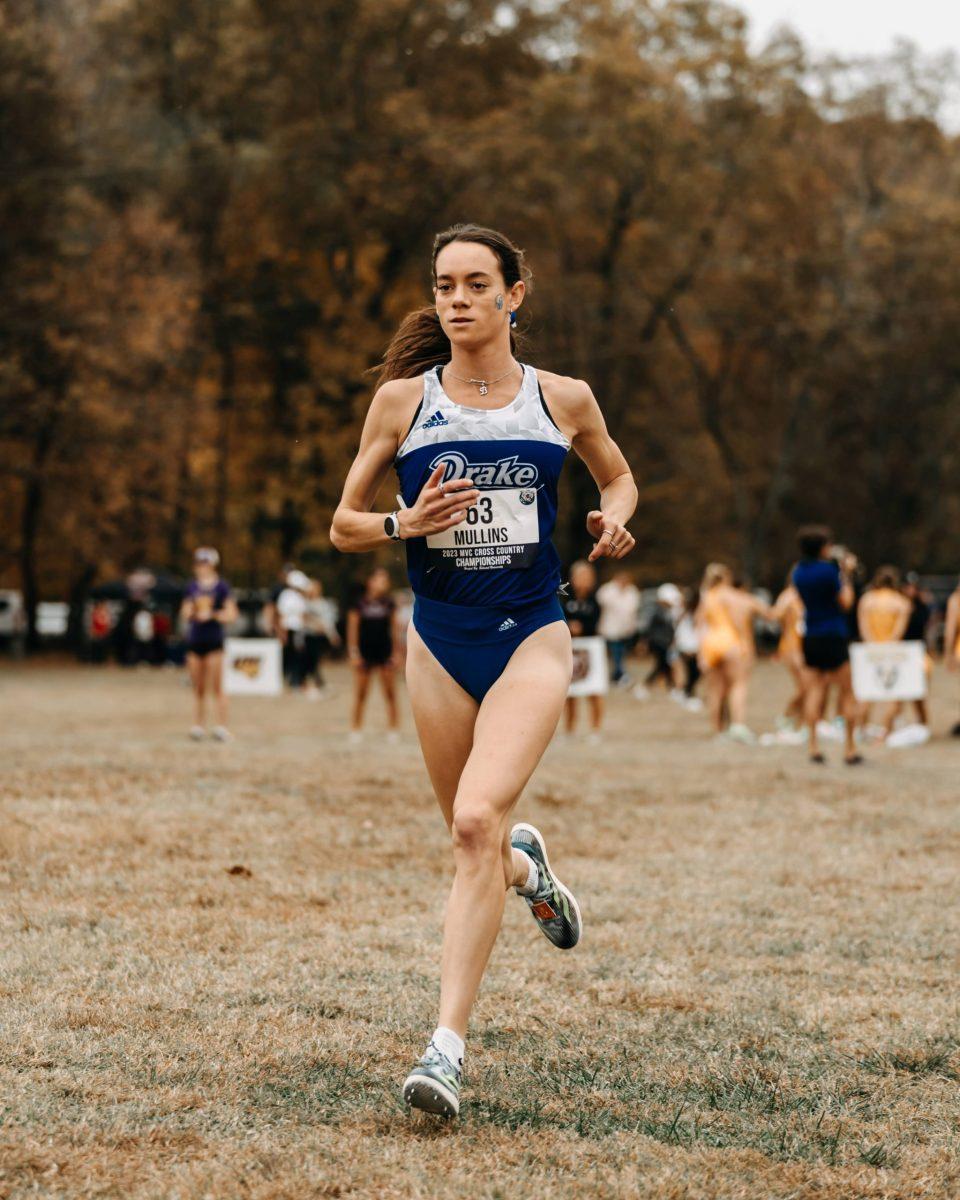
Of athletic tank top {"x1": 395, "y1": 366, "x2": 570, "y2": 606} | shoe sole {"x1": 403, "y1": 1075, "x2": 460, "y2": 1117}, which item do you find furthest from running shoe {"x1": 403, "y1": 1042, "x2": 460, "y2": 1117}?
athletic tank top {"x1": 395, "y1": 366, "x2": 570, "y2": 606}

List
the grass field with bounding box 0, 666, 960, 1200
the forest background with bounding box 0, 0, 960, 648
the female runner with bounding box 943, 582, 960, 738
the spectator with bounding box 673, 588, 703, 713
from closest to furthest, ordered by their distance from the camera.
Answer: the grass field with bounding box 0, 666, 960, 1200 < the female runner with bounding box 943, 582, 960, 738 < the spectator with bounding box 673, 588, 703, 713 < the forest background with bounding box 0, 0, 960, 648

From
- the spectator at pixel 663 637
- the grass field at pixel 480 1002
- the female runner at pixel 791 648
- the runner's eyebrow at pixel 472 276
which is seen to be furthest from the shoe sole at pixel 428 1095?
the spectator at pixel 663 637

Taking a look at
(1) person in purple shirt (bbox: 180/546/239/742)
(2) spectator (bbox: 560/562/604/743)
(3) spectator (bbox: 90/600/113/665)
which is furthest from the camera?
(3) spectator (bbox: 90/600/113/665)

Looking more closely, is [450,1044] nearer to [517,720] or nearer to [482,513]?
[517,720]

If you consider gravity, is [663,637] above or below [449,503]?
below

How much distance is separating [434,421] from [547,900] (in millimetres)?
1762

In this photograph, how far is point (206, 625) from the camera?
1655cm

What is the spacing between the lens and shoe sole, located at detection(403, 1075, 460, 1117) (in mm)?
4121

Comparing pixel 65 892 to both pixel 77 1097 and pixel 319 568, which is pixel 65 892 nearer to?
pixel 77 1097

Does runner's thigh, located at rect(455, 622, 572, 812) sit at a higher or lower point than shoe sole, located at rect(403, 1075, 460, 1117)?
higher

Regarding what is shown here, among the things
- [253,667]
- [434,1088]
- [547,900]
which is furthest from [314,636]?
[434,1088]

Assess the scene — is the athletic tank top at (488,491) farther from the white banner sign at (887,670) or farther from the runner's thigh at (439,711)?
the white banner sign at (887,670)

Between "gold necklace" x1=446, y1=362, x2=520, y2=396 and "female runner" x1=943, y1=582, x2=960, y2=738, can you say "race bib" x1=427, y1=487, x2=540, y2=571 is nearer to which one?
"gold necklace" x1=446, y1=362, x2=520, y2=396

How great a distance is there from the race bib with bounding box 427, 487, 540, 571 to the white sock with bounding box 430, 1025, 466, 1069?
1372 mm
